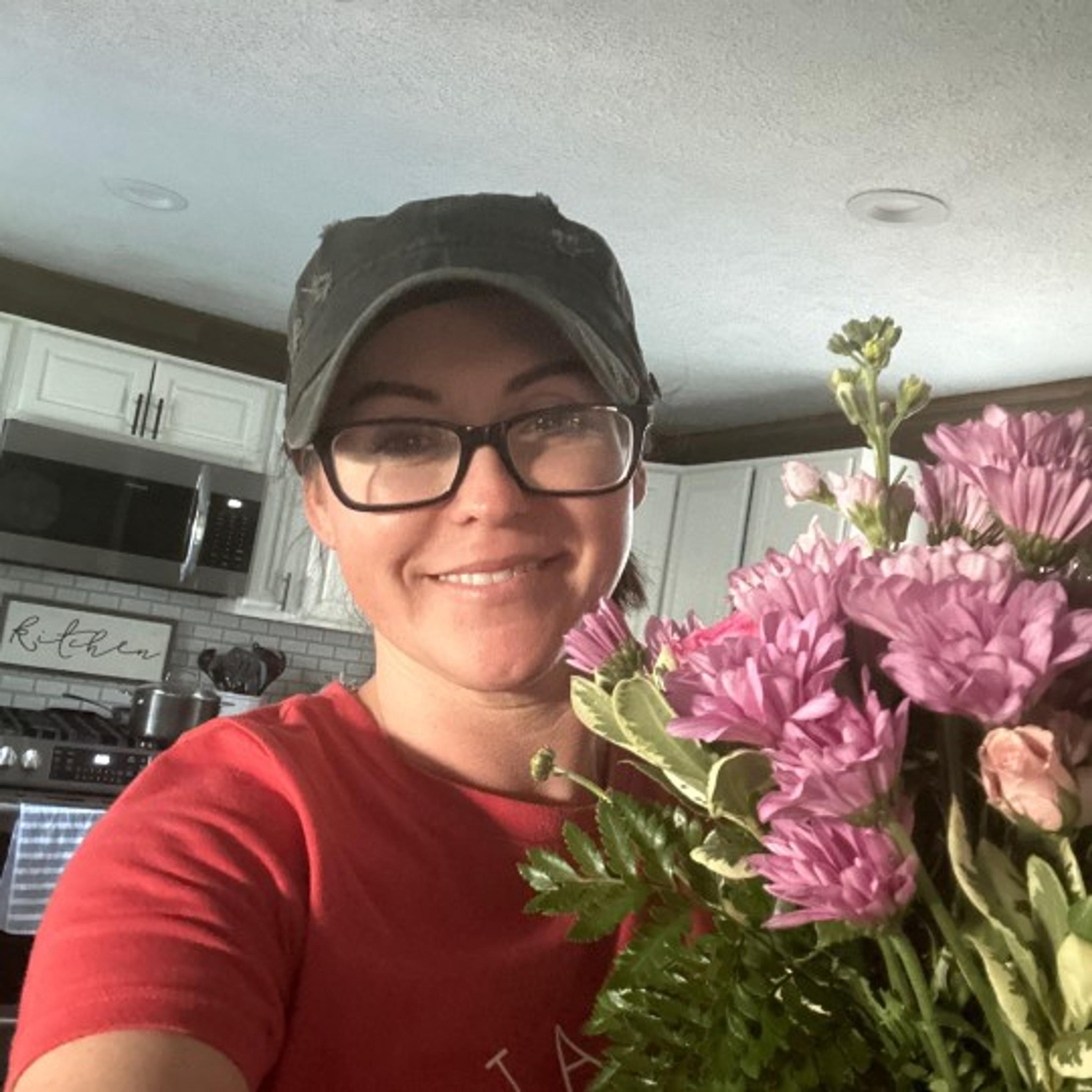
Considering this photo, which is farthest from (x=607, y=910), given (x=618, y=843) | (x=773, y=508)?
(x=773, y=508)

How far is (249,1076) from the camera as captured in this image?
1.90ft

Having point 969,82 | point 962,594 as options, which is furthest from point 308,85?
point 962,594

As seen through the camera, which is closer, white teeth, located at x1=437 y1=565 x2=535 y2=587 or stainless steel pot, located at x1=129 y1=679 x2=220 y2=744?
white teeth, located at x1=437 y1=565 x2=535 y2=587

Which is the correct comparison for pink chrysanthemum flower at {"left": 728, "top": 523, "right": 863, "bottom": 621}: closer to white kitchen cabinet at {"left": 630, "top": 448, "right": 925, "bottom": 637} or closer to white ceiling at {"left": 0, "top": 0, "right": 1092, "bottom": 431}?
white ceiling at {"left": 0, "top": 0, "right": 1092, "bottom": 431}

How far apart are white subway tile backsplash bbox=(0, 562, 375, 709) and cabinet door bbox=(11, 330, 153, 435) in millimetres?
542

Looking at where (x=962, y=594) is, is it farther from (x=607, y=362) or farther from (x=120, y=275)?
(x=120, y=275)

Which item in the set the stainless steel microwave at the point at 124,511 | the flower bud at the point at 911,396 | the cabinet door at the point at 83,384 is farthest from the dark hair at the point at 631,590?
the cabinet door at the point at 83,384

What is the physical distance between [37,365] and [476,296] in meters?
3.91

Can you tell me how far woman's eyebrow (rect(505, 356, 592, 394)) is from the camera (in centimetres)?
72

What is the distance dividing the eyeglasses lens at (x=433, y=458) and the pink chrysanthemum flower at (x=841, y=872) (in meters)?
0.35

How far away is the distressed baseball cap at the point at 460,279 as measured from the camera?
28.4 inches

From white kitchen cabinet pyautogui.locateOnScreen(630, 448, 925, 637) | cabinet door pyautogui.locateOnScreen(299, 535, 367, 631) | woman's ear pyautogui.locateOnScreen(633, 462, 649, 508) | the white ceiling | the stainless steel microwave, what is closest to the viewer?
woman's ear pyautogui.locateOnScreen(633, 462, 649, 508)

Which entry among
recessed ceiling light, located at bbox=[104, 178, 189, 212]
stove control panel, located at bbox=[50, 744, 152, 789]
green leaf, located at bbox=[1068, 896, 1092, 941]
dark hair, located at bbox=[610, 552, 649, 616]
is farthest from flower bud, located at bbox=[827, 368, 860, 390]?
stove control panel, located at bbox=[50, 744, 152, 789]

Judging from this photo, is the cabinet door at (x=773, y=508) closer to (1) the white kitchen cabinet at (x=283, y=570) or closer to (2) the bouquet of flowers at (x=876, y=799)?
(1) the white kitchen cabinet at (x=283, y=570)
